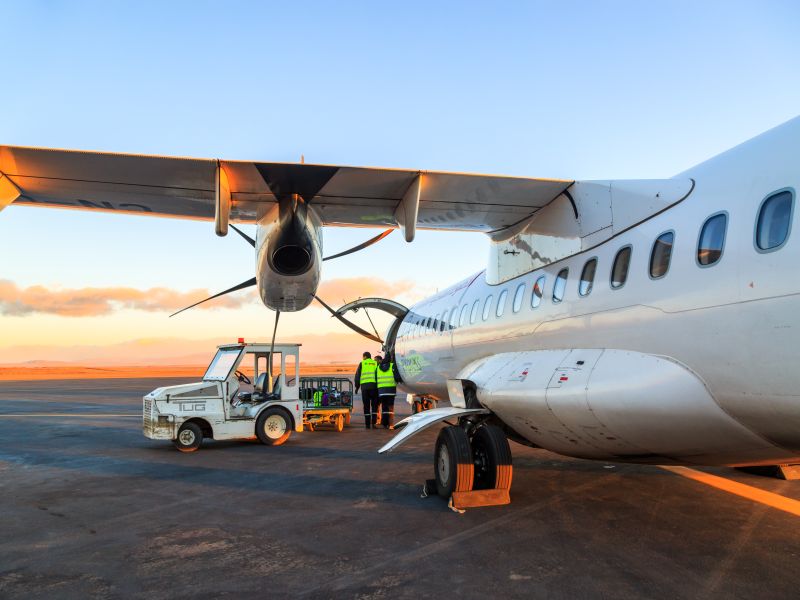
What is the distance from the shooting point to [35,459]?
10.2m

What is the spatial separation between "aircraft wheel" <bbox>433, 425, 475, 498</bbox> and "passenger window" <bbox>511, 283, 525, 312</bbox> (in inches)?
69.4

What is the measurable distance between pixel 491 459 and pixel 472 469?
290 millimetres

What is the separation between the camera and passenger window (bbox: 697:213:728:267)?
4.15 m

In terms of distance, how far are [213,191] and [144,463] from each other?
5.61 m

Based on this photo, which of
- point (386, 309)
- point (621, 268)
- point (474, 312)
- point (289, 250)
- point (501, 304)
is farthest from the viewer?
point (386, 309)

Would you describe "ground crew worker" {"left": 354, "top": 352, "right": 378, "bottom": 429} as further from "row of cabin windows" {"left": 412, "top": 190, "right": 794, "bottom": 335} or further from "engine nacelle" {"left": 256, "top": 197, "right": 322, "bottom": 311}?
"engine nacelle" {"left": 256, "top": 197, "right": 322, "bottom": 311}

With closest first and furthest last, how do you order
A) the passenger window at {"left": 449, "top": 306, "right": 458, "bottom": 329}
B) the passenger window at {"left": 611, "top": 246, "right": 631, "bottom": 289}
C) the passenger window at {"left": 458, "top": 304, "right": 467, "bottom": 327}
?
1. the passenger window at {"left": 611, "top": 246, "right": 631, "bottom": 289}
2. the passenger window at {"left": 458, "top": 304, "right": 467, "bottom": 327}
3. the passenger window at {"left": 449, "top": 306, "right": 458, "bottom": 329}

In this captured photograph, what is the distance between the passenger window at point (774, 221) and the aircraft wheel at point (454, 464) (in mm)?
3756

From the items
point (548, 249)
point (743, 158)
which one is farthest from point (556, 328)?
point (743, 158)

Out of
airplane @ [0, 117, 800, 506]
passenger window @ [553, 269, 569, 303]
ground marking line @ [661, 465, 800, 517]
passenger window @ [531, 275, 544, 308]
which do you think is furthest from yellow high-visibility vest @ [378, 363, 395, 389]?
passenger window @ [553, 269, 569, 303]

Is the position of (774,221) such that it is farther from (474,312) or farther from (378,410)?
(378,410)

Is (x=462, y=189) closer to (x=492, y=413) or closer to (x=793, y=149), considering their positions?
(x=492, y=413)

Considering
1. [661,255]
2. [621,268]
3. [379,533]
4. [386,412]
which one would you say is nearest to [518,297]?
[621,268]

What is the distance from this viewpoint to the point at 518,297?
24.1ft
